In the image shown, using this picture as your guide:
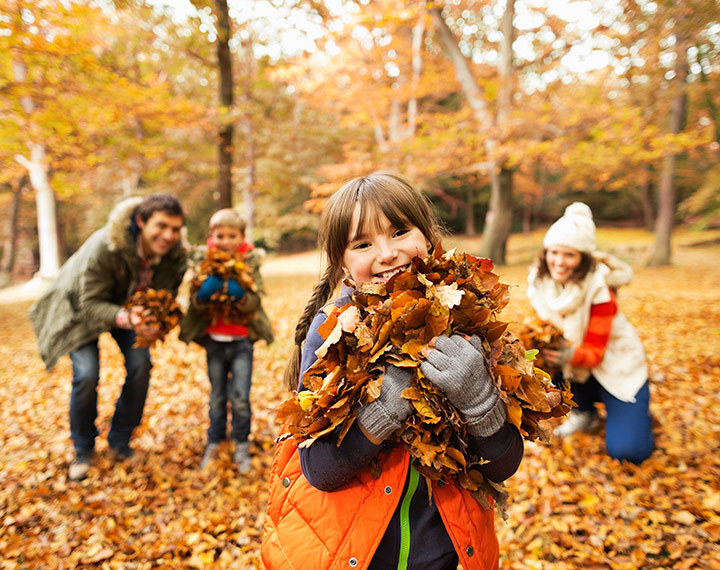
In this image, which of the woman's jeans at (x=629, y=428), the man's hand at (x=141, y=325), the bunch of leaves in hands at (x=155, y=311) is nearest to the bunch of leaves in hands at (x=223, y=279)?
the bunch of leaves in hands at (x=155, y=311)

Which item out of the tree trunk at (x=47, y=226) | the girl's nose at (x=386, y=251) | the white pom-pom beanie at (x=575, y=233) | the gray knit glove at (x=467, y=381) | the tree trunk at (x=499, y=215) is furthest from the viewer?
the tree trunk at (x=47, y=226)

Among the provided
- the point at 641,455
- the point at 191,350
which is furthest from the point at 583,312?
the point at 191,350

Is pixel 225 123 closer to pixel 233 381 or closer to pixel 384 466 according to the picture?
pixel 233 381

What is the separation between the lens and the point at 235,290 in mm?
3445

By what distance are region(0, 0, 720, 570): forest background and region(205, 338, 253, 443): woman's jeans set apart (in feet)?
1.25

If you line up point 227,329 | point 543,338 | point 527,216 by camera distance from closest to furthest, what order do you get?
point 543,338 < point 227,329 < point 527,216

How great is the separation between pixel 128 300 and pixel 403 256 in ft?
8.95

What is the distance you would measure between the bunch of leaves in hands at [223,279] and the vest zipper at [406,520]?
2.36m

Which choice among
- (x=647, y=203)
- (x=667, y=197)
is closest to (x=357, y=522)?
(x=667, y=197)

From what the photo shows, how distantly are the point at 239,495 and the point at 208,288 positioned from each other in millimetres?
1687

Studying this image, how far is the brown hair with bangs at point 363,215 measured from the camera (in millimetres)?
1594

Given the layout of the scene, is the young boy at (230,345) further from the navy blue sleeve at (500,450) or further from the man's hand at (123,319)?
the navy blue sleeve at (500,450)

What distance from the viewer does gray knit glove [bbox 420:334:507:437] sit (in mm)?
1232

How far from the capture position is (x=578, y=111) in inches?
373
